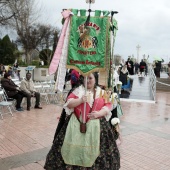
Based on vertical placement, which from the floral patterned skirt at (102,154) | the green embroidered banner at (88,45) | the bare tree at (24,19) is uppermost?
the bare tree at (24,19)

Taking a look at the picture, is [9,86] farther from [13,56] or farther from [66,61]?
[13,56]

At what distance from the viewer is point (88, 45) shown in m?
3.04

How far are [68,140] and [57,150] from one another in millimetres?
262

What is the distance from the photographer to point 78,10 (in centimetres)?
307

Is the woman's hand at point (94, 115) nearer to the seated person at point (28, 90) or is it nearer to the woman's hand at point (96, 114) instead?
the woman's hand at point (96, 114)

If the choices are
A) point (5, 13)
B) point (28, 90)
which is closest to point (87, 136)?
point (28, 90)

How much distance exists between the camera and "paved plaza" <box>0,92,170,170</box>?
436cm

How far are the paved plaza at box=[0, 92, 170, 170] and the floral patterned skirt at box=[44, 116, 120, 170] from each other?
12.4 inches

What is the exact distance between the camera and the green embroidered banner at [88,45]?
3.04 meters

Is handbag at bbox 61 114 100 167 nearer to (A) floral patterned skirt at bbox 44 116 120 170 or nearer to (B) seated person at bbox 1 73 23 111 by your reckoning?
(A) floral patterned skirt at bbox 44 116 120 170

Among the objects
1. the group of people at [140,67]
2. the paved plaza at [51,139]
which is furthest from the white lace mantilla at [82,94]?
the group of people at [140,67]

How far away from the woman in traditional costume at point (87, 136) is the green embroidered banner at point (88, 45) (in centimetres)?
17

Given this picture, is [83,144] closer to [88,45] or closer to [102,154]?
[102,154]

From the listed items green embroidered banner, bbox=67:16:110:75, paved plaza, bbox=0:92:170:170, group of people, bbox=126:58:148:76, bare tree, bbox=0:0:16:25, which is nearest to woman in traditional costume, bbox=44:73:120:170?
green embroidered banner, bbox=67:16:110:75
